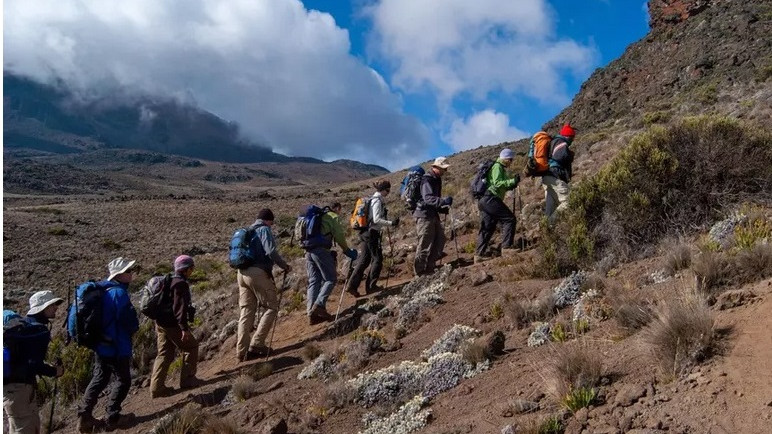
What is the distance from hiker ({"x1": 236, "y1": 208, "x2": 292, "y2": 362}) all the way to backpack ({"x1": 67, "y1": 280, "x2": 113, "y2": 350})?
192 centimetres

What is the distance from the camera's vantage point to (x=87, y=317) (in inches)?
249

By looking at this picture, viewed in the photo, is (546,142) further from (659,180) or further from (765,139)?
(765,139)

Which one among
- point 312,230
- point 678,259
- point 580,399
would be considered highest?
point 312,230

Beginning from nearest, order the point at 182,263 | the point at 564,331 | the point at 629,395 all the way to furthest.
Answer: the point at 629,395 → the point at 564,331 → the point at 182,263

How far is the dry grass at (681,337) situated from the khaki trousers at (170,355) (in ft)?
18.8

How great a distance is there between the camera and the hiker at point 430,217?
29.6ft

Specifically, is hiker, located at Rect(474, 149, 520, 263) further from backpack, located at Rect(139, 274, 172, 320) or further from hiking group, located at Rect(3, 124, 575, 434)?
backpack, located at Rect(139, 274, 172, 320)

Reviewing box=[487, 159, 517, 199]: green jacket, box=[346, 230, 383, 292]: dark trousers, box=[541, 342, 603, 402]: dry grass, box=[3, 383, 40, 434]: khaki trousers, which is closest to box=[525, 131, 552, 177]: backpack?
box=[487, 159, 517, 199]: green jacket

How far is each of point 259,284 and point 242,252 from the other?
1.66ft

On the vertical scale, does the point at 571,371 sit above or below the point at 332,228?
below

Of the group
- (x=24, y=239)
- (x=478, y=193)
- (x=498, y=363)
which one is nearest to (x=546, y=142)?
(x=478, y=193)

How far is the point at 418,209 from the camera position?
30.3 feet

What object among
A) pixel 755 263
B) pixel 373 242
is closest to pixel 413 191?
pixel 373 242

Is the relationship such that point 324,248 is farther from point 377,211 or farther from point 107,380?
point 107,380
